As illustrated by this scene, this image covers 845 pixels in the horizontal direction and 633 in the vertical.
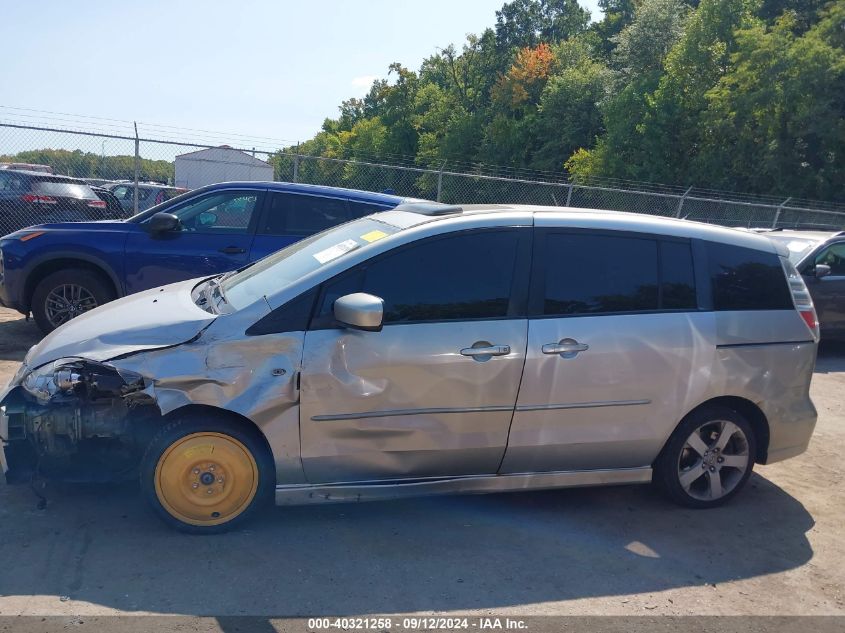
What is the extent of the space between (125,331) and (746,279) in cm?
360

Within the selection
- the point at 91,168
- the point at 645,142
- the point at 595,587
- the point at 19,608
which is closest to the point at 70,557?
the point at 19,608

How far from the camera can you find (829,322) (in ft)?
32.0

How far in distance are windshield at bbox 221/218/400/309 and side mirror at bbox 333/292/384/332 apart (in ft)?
1.44

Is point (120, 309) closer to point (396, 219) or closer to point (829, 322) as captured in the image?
point (396, 219)

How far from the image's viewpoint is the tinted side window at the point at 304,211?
7.73 metres

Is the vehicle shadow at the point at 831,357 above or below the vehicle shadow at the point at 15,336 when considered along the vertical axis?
above

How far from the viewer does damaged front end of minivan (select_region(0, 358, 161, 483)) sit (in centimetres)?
397

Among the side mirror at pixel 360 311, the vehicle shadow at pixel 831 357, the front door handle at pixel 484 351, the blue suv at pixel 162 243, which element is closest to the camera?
the side mirror at pixel 360 311

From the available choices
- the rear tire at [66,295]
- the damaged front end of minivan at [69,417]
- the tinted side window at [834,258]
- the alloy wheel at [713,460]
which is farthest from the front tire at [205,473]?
the tinted side window at [834,258]

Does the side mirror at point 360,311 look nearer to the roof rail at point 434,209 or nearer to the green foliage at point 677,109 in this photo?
the roof rail at point 434,209

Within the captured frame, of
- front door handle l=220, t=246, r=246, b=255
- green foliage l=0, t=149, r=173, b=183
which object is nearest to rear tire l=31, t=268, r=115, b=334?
front door handle l=220, t=246, r=246, b=255

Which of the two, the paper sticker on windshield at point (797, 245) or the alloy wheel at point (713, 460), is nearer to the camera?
the alloy wheel at point (713, 460)

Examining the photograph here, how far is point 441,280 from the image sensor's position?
4.22 m

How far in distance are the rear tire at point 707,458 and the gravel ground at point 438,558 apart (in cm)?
14
